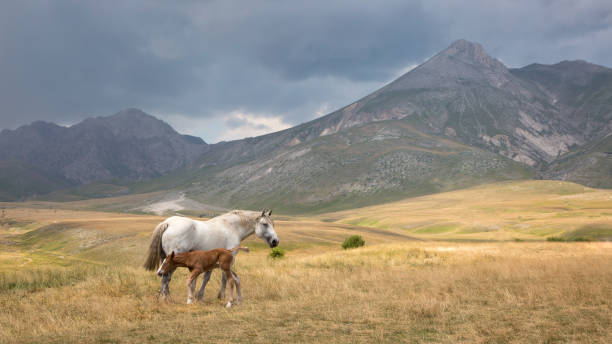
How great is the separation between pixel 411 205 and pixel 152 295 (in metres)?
175

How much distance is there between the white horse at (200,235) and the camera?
1276 centimetres

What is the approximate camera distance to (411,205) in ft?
588

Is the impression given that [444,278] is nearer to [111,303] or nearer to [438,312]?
[438,312]

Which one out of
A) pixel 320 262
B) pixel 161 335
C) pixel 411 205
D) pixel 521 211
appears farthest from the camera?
pixel 411 205

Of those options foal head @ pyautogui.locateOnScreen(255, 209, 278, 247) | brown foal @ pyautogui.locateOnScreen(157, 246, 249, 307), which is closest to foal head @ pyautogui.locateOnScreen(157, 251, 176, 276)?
brown foal @ pyautogui.locateOnScreen(157, 246, 249, 307)

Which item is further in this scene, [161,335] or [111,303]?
[111,303]

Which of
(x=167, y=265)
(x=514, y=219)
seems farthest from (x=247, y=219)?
(x=514, y=219)

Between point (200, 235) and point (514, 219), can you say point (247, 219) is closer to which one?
point (200, 235)

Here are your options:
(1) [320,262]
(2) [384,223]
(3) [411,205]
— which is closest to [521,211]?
(2) [384,223]

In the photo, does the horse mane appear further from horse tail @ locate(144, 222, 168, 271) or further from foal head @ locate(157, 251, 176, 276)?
foal head @ locate(157, 251, 176, 276)

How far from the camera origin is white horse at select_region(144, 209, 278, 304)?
1276 centimetres

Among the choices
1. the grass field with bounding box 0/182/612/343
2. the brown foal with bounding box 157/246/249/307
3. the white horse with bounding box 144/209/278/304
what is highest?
the white horse with bounding box 144/209/278/304

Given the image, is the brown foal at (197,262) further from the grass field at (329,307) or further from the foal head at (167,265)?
the grass field at (329,307)

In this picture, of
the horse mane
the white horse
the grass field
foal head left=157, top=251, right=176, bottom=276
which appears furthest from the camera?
the horse mane
